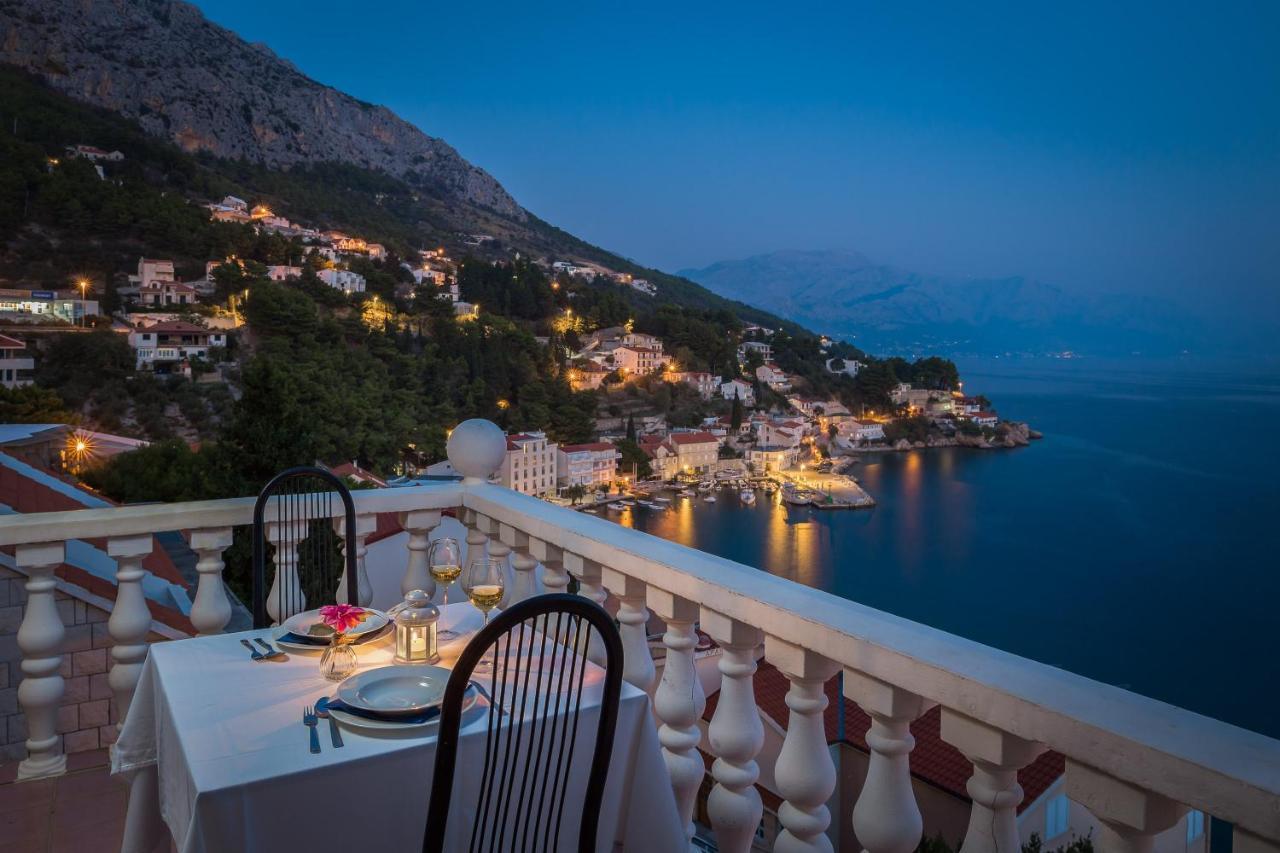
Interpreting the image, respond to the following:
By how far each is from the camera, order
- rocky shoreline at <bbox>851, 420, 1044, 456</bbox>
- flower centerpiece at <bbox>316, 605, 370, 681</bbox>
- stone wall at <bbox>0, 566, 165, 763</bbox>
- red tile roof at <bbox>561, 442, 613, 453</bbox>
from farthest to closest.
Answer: rocky shoreline at <bbox>851, 420, 1044, 456</bbox> < red tile roof at <bbox>561, 442, 613, 453</bbox> < stone wall at <bbox>0, 566, 165, 763</bbox> < flower centerpiece at <bbox>316, 605, 370, 681</bbox>

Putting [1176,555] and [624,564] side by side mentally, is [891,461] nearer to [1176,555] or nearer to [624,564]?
[1176,555]

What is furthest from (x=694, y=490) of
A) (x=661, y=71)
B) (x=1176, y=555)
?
(x=661, y=71)

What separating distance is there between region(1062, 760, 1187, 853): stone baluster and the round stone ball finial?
6.03ft

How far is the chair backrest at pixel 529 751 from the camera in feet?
2.99

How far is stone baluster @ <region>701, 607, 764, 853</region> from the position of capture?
138cm

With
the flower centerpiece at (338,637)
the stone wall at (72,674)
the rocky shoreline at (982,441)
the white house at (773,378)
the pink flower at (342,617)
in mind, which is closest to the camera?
the flower centerpiece at (338,637)

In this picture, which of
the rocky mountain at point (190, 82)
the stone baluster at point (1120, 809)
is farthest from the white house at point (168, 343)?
the rocky mountain at point (190, 82)

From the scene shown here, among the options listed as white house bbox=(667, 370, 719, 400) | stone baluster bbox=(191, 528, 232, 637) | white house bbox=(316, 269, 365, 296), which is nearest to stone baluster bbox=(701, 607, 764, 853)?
stone baluster bbox=(191, 528, 232, 637)

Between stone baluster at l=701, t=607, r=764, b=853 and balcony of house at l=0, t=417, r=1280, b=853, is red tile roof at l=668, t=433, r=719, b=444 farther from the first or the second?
stone baluster at l=701, t=607, r=764, b=853

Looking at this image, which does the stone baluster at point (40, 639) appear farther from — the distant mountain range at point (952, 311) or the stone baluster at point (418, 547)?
the distant mountain range at point (952, 311)

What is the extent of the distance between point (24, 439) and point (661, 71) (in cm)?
9173

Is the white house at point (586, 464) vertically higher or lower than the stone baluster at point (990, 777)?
lower

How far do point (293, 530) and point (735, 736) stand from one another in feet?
5.01

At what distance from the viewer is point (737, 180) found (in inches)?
4673
